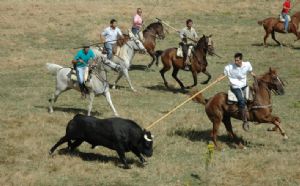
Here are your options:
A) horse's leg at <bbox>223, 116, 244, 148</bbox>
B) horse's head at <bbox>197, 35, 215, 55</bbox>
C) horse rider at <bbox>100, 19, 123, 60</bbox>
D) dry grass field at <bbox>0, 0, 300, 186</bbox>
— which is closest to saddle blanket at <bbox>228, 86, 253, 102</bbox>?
horse's leg at <bbox>223, 116, 244, 148</bbox>

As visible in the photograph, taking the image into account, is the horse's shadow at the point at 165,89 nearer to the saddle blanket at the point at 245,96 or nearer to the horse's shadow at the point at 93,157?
the saddle blanket at the point at 245,96

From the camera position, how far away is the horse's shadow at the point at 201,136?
1753 centimetres

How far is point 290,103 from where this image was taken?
892 inches

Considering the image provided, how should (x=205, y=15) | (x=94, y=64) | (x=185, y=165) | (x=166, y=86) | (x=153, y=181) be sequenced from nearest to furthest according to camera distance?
(x=153, y=181) < (x=185, y=165) < (x=94, y=64) < (x=166, y=86) < (x=205, y=15)

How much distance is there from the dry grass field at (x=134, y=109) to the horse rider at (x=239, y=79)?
3.76ft

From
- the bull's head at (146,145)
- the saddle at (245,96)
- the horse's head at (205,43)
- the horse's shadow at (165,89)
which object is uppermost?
the saddle at (245,96)

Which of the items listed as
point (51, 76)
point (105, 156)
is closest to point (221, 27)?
point (51, 76)

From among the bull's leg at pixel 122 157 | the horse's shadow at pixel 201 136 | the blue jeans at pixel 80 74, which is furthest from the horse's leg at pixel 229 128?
the blue jeans at pixel 80 74

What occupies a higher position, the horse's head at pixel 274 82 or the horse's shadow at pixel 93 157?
the horse's head at pixel 274 82

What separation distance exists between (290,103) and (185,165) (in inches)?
348

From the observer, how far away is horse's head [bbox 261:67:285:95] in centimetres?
1650

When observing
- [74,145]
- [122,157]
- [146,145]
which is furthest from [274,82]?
[74,145]

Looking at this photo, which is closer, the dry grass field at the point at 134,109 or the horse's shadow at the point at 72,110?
the dry grass field at the point at 134,109

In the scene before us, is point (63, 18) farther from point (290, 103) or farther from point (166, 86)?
point (290, 103)
